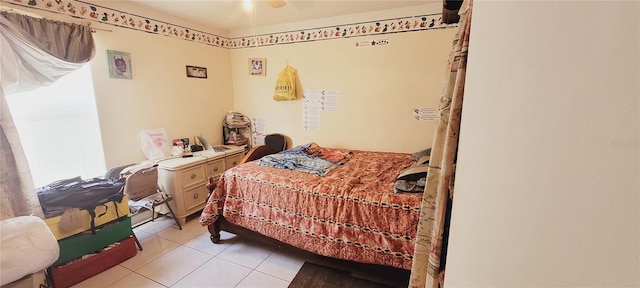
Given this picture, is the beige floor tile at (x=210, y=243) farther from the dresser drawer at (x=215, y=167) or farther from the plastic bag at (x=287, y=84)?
the plastic bag at (x=287, y=84)

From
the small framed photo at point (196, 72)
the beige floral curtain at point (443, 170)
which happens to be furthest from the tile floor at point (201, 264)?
the small framed photo at point (196, 72)

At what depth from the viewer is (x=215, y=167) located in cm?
317

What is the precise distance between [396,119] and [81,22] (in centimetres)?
313

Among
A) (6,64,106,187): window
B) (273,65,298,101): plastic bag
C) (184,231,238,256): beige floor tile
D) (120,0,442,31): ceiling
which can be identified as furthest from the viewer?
(273,65,298,101): plastic bag

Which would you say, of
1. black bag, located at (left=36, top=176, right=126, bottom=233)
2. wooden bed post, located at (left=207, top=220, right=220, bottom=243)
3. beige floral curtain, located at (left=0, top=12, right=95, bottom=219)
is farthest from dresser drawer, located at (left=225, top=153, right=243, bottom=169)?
beige floral curtain, located at (left=0, top=12, right=95, bottom=219)

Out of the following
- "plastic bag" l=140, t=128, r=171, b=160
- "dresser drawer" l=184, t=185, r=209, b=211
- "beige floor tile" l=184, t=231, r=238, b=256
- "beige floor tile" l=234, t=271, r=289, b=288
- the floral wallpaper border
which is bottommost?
"beige floor tile" l=234, t=271, r=289, b=288

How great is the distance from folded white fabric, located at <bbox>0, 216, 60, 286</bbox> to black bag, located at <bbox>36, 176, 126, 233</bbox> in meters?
0.48

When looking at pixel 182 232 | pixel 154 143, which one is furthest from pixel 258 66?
pixel 182 232

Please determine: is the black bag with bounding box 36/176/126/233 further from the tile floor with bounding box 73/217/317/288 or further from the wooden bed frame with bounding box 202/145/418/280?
the wooden bed frame with bounding box 202/145/418/280

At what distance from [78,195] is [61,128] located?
788 millimetres

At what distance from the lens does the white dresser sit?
2.72 m

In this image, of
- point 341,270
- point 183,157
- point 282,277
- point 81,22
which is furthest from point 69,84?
point 341,270

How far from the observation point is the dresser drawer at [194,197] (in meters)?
2.83

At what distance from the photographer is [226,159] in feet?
11.0
